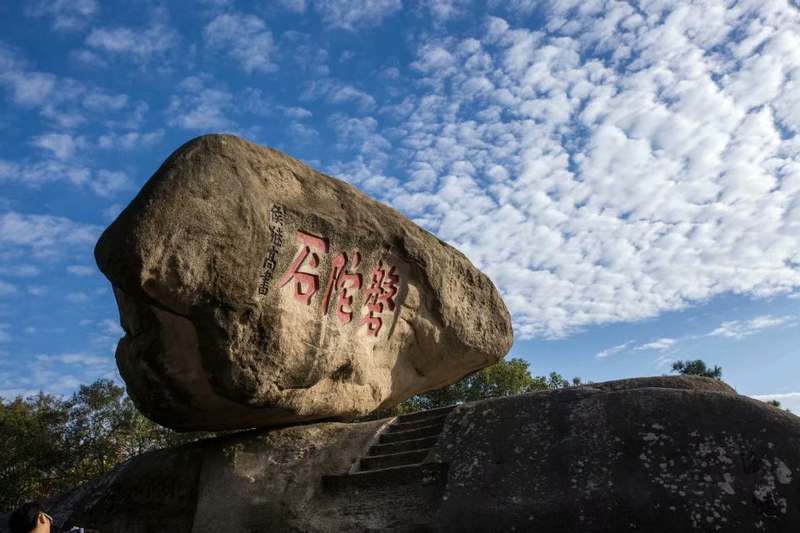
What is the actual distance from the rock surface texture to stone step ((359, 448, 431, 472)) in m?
0.02

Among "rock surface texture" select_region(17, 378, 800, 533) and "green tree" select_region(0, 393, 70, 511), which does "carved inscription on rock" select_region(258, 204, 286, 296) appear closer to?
"rock surface texture" select_region(17, 378, 800, 533)

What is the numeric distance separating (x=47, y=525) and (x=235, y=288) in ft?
9.26

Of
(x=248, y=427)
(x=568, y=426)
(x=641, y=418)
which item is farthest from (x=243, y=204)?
(x=641, y=418)

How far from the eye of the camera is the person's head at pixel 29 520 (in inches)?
139

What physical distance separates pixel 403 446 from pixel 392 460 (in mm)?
305

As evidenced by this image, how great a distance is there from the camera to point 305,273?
692cm

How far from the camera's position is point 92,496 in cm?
746

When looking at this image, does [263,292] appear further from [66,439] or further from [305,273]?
[66,439]

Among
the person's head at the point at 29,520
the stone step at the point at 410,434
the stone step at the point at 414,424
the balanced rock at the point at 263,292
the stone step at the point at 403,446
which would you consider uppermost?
the balanced rock at the point at 263,292

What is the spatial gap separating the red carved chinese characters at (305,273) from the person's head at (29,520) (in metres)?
3.36

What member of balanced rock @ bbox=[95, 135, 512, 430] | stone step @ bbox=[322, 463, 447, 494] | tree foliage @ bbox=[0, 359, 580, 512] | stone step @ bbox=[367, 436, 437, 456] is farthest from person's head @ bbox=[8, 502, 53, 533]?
tree foliage @ bbox=[0, 359, 580, 512]

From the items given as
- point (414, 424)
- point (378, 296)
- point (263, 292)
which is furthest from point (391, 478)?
point (378, 296)

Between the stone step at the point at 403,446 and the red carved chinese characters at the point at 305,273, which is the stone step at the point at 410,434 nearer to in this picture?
the stone step at the point at 403,446

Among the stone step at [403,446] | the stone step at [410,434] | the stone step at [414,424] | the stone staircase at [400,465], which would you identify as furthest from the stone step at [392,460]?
the stone step at [414,424]
